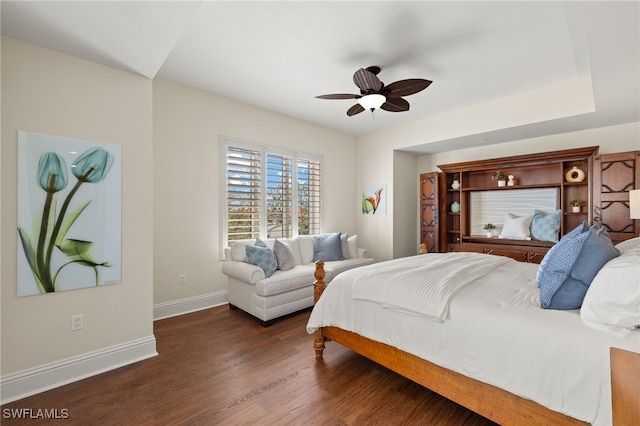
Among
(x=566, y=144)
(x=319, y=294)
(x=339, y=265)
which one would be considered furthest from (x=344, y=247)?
(x=566, y=144)

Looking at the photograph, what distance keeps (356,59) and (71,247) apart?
9.64 feet

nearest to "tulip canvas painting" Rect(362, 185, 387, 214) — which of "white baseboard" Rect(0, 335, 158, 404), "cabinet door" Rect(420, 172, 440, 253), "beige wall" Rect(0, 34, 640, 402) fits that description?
"beige wall" Rect(0, 34, 640, 402)

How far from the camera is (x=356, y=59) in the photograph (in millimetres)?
2854

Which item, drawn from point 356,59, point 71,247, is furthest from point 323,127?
point 71,247

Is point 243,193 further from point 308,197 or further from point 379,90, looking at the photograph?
point 379,90

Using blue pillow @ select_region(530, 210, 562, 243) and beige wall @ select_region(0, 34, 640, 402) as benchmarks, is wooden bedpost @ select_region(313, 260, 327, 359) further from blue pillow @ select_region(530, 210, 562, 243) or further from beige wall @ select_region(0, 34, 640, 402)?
blue pillow @ select_region(530, 210, 562, 243)

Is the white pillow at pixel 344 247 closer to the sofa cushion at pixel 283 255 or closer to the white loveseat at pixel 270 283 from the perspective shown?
the white loveseat at pixel 270 283

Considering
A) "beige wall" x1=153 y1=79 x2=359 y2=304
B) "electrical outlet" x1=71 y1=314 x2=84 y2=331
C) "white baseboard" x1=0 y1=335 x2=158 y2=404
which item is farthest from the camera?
"beige wall" x1=153 y1=79 x2=359 y2=304

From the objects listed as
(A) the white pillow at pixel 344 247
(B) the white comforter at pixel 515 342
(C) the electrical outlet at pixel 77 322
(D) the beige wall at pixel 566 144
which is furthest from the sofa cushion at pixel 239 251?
(D) the beige wall at pixel 566 144

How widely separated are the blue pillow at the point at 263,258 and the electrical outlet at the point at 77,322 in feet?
5.19

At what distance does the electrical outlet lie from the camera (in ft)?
7.02

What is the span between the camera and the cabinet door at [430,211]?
4891 mm

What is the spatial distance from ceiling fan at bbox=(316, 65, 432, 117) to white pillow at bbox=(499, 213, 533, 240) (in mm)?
2685

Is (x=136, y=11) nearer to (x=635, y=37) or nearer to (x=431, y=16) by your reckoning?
(x=431, y=16)
